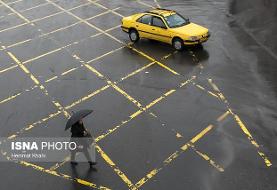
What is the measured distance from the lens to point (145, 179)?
10.0m

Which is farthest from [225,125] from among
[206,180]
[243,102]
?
[206,180]

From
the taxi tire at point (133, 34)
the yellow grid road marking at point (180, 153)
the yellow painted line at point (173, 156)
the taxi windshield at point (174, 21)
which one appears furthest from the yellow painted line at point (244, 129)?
the taxi tire at point (133, 34)

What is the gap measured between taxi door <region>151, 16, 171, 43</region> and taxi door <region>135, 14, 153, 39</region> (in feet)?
0.63

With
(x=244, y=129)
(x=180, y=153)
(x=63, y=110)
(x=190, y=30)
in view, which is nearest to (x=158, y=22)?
(x=190, y=30)

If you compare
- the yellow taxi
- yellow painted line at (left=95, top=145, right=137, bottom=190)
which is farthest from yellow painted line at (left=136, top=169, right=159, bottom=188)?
the yellow taxi

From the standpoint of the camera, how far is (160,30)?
57.5 feet

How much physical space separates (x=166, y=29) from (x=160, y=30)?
0.30m

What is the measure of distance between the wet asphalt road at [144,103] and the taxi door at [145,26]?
46 cm

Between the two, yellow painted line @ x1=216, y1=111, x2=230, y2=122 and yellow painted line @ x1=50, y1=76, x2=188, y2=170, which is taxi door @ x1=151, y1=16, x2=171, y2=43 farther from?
yellow painted line @ x1=216, y1=111, x2=230, y2=122

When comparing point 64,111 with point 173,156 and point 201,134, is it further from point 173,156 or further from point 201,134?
point 201,134

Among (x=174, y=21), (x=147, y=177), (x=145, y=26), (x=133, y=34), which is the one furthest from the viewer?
(x=133, y=34)

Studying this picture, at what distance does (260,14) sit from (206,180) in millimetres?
14006

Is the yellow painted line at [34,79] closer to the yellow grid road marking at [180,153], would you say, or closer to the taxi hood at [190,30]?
the yellow grid road marking at [180,153]

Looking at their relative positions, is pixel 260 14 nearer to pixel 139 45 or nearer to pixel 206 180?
pixel 139 45
